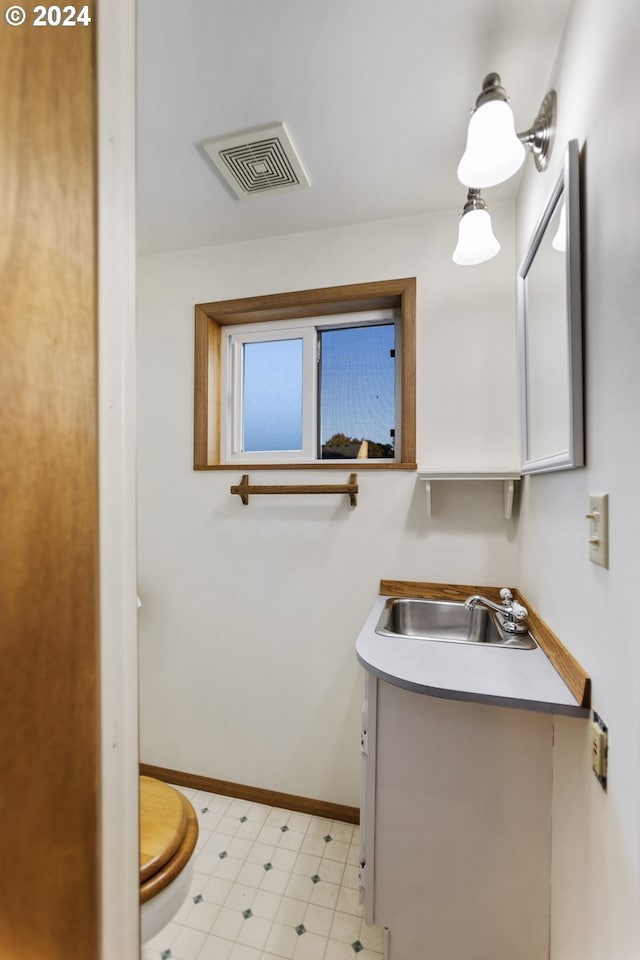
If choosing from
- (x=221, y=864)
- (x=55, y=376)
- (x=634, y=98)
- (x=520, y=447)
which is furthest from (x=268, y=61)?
(x=221, y=864)

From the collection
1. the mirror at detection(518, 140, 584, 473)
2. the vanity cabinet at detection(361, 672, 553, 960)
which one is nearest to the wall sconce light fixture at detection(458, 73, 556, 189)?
the mirror at detection(518, 140, 584, 473)

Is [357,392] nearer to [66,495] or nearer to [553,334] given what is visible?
[553,334]

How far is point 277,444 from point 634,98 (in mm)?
1588

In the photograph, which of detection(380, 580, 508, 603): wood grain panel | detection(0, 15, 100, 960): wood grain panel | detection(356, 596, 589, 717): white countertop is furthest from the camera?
detection(380, 580, 508, 603): wood grain panel

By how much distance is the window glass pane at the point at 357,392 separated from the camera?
6.23 ft

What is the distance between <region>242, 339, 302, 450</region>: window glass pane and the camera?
201cm

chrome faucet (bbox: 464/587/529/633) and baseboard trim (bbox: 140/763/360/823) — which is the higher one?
chrome faucet (bbox: 464/587/529/633)

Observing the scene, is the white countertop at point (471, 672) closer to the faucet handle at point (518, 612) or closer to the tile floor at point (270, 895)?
the faucet handle at point (518, 612)

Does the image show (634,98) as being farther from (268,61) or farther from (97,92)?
(268,61)

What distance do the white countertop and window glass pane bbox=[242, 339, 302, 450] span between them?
1.06 metres

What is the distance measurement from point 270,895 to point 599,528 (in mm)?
1586

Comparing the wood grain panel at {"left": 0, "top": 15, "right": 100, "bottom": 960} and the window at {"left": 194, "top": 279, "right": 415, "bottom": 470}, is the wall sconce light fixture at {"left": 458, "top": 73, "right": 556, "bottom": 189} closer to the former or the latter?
the window at {"left": 194, "top": 279, "right": 415, "bottom": 470}

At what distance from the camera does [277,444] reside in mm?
2031

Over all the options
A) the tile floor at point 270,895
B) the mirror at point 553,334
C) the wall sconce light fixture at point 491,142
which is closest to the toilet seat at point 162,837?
the tile floor at point 270,895
